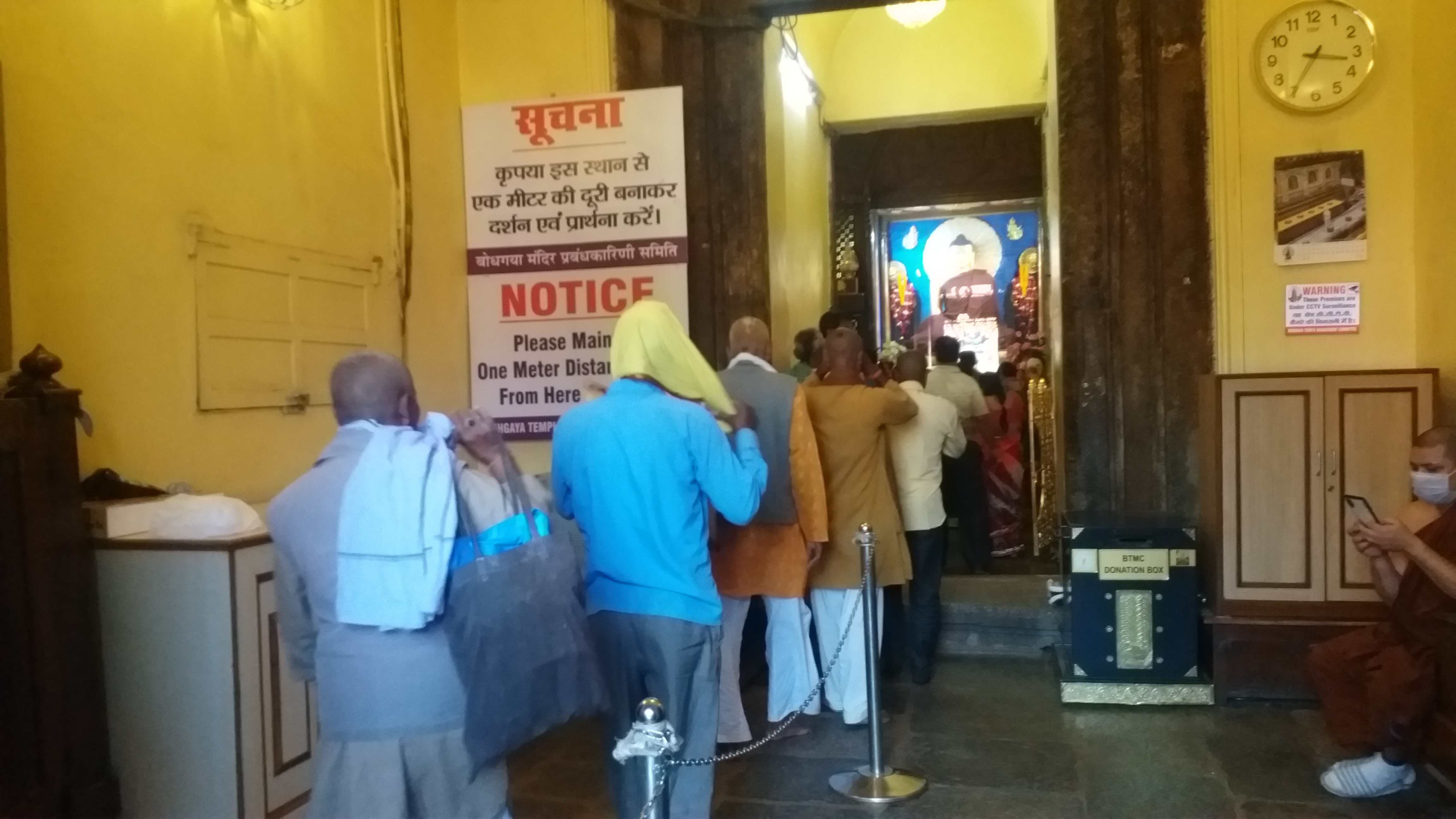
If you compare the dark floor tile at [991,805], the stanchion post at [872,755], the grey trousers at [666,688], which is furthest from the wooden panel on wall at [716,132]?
the grey trousers at [666,688]

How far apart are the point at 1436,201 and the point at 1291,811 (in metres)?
2.58

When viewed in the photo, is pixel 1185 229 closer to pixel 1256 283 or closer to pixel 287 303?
pixel 1256 283

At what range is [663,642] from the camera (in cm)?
277

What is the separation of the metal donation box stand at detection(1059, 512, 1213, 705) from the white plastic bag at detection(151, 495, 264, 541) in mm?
3377

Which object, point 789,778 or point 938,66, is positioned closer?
point 789,778

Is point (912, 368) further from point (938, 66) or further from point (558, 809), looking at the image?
point (938, 66)

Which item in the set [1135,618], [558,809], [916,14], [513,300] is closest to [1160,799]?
[1135,618]

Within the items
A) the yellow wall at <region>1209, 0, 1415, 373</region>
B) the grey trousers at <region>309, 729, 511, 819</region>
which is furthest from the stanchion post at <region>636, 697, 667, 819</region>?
the yellow wall at <region>1209, 0, 1415, 373</region>

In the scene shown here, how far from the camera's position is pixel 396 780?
2.20m

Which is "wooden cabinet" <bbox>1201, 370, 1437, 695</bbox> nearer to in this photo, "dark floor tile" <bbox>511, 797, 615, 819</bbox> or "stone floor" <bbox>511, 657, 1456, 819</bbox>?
"stone floor" <bbox>511, 657, 1456, 819</bbox>

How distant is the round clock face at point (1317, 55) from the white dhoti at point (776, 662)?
3.13m

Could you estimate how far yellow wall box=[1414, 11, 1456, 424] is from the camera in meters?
4.29

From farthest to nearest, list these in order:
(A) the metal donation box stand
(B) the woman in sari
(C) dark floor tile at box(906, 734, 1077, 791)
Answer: (B) the woman in sari < (A) the metal donation box stand < (C) dark floor tile at box(906, 734, 1077, 791)

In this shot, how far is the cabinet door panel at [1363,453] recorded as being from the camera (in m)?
4.39
